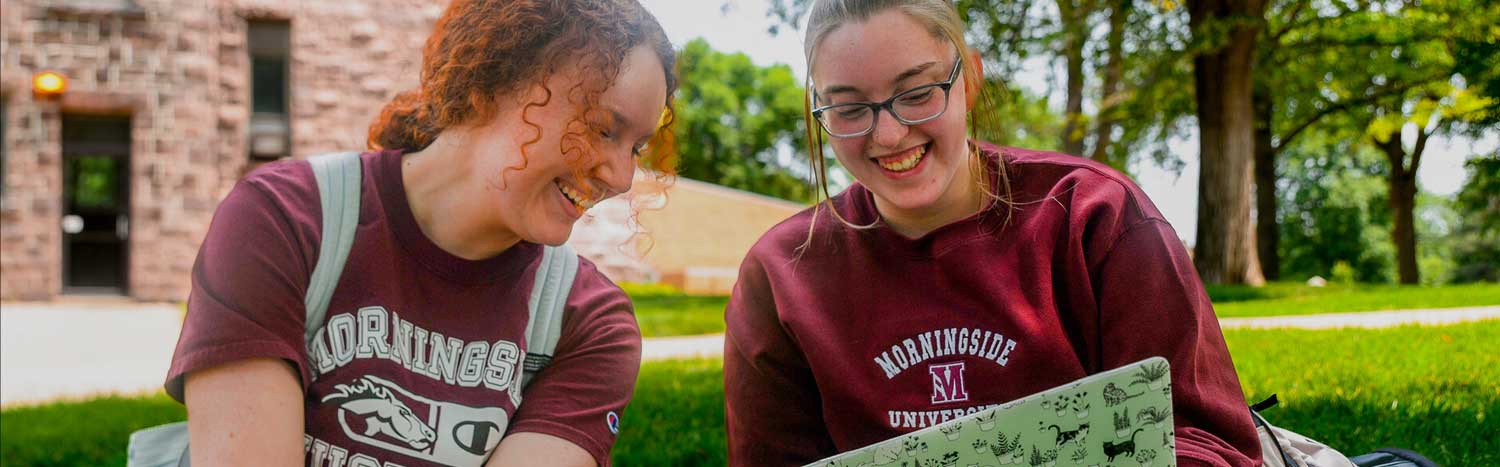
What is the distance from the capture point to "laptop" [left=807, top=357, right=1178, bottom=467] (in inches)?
50.6

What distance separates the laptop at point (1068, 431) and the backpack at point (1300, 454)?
19.4 inches

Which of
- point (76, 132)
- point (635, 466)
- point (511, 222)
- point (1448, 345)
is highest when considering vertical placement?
point (76, 132)

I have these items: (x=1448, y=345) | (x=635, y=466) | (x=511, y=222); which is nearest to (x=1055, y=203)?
(x=511, y=222)

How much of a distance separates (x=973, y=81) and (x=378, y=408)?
3.61 ft

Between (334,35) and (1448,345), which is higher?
(334,35)

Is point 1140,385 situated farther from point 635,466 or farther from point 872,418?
point 635,466

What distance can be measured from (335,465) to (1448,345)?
→ 407 centimetres

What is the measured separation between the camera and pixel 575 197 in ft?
5.83

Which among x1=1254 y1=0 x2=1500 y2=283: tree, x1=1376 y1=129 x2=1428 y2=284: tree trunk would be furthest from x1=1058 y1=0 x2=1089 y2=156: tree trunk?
x1=1376 y1=129 x2=1428 y2=284: tree trunk

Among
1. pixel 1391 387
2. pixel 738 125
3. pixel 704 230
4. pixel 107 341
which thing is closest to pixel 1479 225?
pixel 704 230

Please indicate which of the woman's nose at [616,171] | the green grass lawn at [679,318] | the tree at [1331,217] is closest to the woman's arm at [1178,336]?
the woman's nose at [616,171]

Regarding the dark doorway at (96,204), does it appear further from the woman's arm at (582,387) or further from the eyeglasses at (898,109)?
the eyeglasses at (898,109)

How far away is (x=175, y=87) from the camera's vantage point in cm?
1280

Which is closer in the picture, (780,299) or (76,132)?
(780,299)
